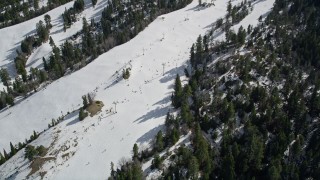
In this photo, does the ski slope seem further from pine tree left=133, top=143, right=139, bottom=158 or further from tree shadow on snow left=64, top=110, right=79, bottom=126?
pine tree left=133, top=143, right=139, bottom=158

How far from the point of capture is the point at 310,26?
167 meters

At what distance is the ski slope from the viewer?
11288 centimetres

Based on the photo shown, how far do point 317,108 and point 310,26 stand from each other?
59.6 meters

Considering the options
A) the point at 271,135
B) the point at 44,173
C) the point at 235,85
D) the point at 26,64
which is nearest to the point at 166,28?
the point at 235,85

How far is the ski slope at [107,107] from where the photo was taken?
113 metres

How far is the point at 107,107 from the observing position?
132125 millimetres

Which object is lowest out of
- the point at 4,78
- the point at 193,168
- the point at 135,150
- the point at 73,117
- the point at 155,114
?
the point at 193,168

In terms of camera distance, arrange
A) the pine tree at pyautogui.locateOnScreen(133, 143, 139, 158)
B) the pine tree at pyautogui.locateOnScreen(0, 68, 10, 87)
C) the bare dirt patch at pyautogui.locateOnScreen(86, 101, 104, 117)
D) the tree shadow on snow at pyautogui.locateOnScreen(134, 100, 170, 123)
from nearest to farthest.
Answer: the pine tree at pyautogui.locateOnScreen(133, 143, 139, 158) → the tree shadow on snow at pyautogui.locateOnScreen(134, 100, 170, 123) → the bare dirt patch at pyautogui.locateOnScreen(86, 101, 104, 117) → the pine tree at pyautogui.locateOnScreen(0, 68, 10, 87)

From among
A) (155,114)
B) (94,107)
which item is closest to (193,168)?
(155,114)

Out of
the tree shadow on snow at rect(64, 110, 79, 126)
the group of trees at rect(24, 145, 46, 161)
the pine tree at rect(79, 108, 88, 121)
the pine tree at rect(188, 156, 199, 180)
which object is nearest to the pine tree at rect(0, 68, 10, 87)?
the tree shadow on snow at rect(64, 110, 79, 126)

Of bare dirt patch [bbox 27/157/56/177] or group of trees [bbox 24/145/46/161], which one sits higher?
group of trees [bbox 24/145/46/161]

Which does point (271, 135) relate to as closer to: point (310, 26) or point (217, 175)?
point (217, 175)

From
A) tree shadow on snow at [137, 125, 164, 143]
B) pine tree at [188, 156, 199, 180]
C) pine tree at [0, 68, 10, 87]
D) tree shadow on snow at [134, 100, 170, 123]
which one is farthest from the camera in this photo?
pine tree at [0, 68, 10, 87]

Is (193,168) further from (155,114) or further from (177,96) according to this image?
(177,96)
